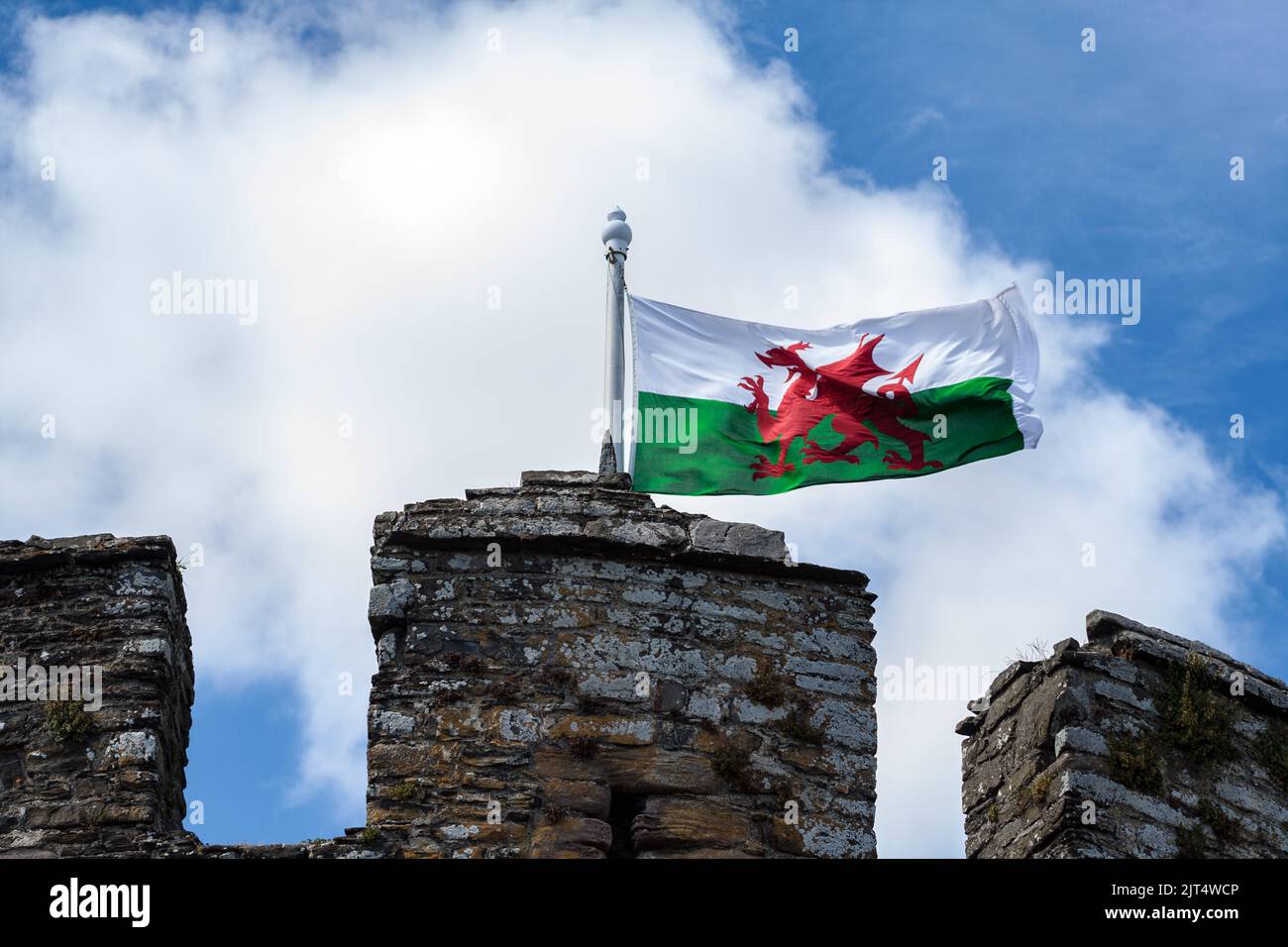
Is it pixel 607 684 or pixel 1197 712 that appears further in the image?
pixel 1197 712

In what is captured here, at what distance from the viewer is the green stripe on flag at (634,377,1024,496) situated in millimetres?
12773

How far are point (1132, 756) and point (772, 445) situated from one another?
3.20 metres

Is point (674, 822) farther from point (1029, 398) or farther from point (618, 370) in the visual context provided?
point (1029, 398)

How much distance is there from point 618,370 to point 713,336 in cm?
143

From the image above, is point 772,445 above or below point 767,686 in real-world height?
above

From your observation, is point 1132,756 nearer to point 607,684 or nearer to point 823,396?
point 607,684

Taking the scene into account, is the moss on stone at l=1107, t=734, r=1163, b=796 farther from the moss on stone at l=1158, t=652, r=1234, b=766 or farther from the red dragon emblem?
the red dragon emblem

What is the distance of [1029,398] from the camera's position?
13625mm

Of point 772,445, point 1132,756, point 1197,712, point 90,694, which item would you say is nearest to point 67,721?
point 90,694

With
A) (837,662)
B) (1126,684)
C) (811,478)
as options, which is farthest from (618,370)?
(1126,684)

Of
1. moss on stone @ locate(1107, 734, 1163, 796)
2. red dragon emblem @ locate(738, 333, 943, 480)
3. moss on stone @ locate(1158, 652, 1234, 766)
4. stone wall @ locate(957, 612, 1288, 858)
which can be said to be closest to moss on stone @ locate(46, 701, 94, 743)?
red dragon emblem @ locate(738, 333, 943, 480)

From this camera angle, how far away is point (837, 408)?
13367 mm

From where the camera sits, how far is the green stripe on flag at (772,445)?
12.8 m

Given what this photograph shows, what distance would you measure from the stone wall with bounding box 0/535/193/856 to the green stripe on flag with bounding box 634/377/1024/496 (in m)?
3.05
